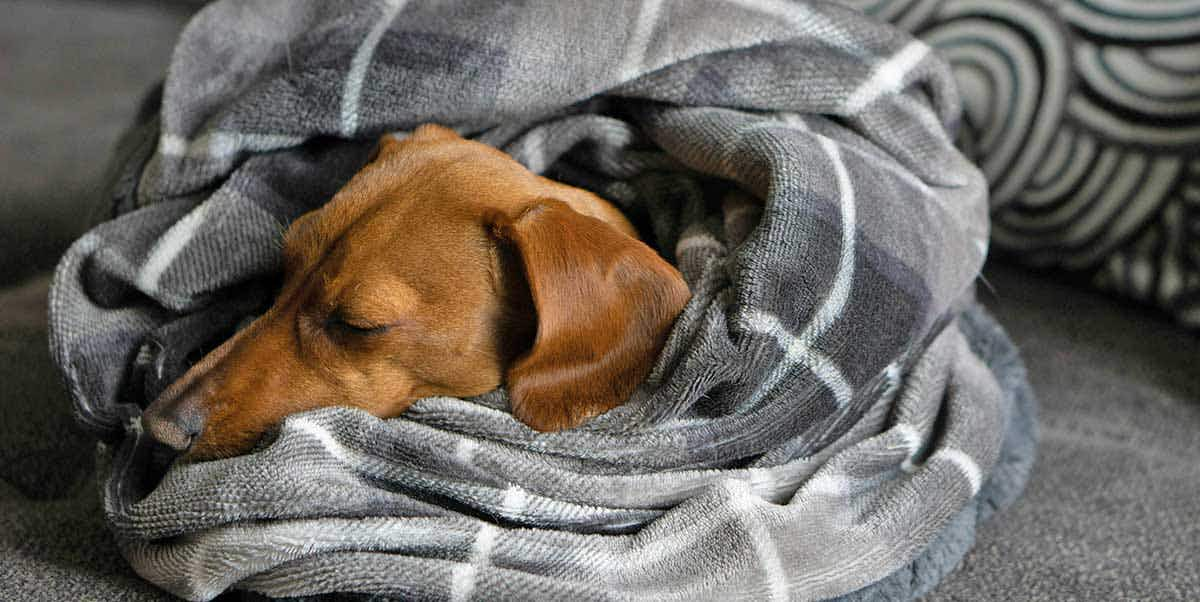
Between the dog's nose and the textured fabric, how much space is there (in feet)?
4.31

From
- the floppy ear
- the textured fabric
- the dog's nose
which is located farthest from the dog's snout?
the textured fabric

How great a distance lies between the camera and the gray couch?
1144 mm

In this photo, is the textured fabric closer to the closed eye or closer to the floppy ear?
the floppy ear

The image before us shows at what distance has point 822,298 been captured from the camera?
1.10m

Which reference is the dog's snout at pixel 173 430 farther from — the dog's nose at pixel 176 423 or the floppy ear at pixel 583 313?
the floppy ear at pixel 583 313

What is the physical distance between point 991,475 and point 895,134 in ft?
1.52

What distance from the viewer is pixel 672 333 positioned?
108cm

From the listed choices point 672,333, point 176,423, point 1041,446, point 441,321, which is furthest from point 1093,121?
point 176,423

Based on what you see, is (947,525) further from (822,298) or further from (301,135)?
(301,135)

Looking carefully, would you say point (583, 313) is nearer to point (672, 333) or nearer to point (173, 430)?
point (672, 333)

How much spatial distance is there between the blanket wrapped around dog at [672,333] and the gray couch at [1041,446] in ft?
0.21

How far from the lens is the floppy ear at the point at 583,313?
1.05 m

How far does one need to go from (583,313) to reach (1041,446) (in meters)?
0.81

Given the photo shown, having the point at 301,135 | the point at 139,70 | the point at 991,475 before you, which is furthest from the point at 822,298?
the point at 139,70
